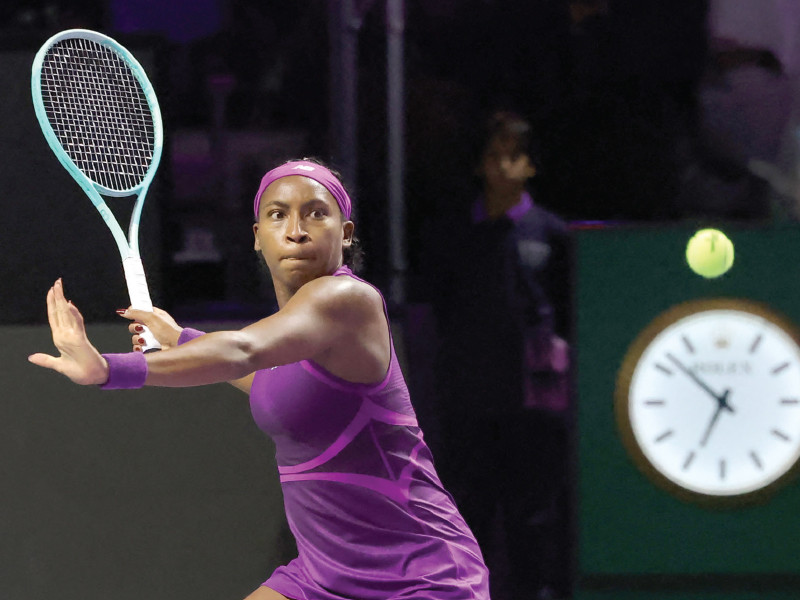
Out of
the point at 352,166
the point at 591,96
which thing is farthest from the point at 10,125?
the point at 591,96

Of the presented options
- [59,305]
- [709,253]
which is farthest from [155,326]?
[709,253]

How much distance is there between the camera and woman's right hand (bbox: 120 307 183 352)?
6.79 ft

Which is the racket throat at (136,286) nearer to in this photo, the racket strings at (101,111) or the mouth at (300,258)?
the mouth at (300,258)

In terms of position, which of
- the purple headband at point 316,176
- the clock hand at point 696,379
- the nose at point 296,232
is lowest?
the clock hand at point 696,379

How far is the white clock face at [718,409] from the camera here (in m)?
3.21

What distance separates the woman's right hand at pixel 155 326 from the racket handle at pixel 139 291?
0.01m

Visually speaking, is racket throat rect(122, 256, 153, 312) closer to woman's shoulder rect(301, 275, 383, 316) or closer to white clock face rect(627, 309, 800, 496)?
woman's shoulder rect(301, 275, 383, 316)

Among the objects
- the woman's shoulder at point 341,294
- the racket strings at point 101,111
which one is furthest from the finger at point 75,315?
the racket strings at point 101,111

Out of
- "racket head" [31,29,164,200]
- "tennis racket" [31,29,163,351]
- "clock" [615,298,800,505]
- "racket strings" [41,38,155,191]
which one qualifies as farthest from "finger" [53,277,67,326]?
"clock" [615,298,800,505]

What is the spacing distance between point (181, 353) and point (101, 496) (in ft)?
5.16

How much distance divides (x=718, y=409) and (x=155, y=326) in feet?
5.59

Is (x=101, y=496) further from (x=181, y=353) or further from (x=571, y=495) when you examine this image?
(x=181, y=353)

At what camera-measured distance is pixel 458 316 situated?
3.32 metres

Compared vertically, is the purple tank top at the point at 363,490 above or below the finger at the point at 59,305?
below
